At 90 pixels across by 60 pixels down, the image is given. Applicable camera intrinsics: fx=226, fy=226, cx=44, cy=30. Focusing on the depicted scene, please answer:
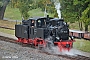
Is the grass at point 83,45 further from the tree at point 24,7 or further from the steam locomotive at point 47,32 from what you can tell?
the tree at point 24,7

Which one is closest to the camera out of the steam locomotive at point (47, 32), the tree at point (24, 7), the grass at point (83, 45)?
the steam locomotive at point (47, 32)

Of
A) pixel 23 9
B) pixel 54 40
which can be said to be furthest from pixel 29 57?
pixel 23 9

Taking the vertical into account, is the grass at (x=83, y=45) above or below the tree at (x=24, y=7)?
below

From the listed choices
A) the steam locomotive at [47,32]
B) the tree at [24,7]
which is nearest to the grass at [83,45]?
the steam locomotive at [47,32]

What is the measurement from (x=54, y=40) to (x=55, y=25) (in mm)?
1244

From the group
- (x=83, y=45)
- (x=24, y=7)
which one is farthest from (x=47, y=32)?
(x=24, y=7)

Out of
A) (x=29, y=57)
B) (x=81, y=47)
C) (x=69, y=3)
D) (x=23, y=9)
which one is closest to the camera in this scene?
(x=29, y=57)

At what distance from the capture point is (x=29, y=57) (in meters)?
13.8

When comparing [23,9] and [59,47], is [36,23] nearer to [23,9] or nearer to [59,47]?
[59,47]

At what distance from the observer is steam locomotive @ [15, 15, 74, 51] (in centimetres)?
1736

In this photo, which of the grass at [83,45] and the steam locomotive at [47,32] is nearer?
the steam locomotive at [47,32]

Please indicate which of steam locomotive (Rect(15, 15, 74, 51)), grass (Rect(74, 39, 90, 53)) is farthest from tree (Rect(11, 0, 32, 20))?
steam locomotive (Rect(15, 15, 74, 51))

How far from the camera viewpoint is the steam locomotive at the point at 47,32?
57.0 feet

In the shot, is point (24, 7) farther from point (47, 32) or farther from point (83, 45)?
point (47, 32)
